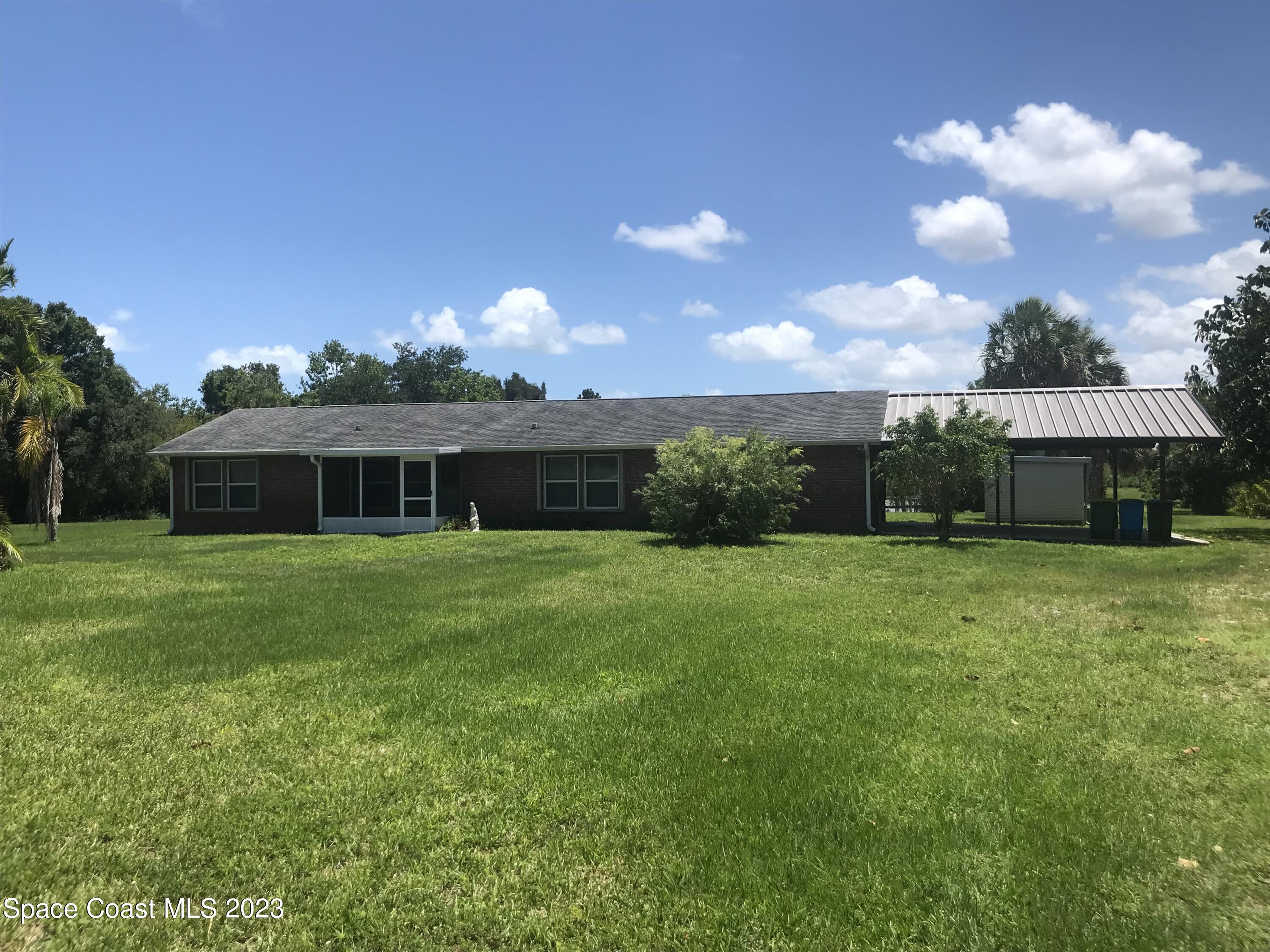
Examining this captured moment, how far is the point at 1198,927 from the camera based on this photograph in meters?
3.14

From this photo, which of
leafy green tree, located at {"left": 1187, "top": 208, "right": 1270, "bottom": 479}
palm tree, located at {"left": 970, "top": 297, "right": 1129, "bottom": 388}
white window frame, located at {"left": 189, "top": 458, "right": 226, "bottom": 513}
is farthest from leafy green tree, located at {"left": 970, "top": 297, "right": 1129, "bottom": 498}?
white window frame, located at {"left": 189, "top": 458, "right": 226, "bottom": 513}

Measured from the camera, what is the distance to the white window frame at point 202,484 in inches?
971

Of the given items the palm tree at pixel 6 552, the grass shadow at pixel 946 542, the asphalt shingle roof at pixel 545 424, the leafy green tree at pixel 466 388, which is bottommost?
the grass shadow at pixel 946 542

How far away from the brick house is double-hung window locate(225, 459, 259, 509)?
A: 4 centimetres

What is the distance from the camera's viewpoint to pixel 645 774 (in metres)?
4.51

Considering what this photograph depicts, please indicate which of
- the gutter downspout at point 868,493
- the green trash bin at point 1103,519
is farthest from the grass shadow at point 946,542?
the green trash bin at point 1103,519

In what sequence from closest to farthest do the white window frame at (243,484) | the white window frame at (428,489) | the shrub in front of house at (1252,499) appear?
the white window frame at (428,489), the white window frame at (243,484), the shrub in front of house at (1252,499)

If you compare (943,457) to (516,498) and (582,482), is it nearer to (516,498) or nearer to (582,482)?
(582,482)

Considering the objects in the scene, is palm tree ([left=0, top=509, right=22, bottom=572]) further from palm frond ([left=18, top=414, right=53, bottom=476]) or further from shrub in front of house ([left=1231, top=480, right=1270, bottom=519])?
shrub in front of house ([left=1231, top=480, right=1270, bottom=519])

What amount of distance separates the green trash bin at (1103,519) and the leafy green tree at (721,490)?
22.1ft

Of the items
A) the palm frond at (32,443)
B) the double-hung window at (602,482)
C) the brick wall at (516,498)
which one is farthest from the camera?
the double-hung window at (602,482)

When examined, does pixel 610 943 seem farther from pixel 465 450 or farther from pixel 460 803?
pixel 465 450

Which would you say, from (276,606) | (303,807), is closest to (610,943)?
(303,807)

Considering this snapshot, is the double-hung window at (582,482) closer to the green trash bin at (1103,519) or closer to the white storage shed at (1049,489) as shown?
the green trash bin at (1103,519)
